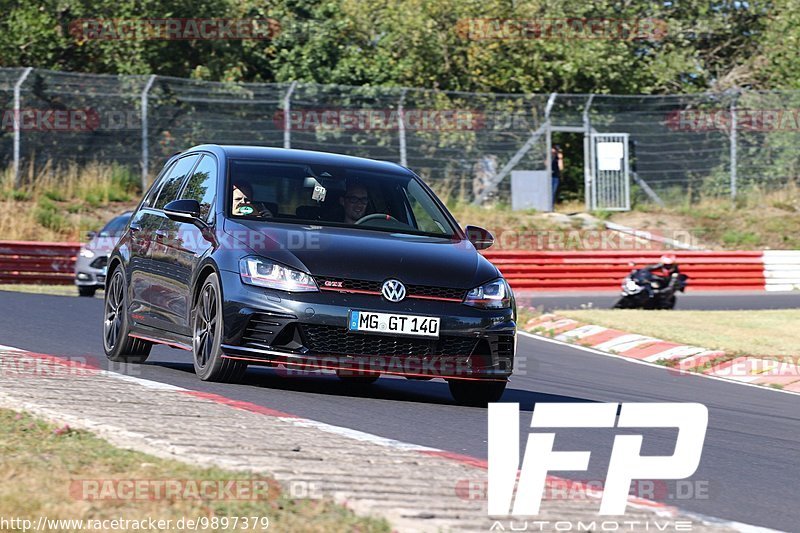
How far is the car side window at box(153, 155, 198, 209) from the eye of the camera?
10.3 metres

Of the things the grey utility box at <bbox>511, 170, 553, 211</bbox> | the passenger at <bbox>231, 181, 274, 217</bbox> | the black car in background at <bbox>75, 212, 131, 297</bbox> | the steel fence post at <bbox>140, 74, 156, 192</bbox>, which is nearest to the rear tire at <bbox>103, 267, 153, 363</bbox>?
the passenger at <bbox>231, 181, 274, 217</bbox>

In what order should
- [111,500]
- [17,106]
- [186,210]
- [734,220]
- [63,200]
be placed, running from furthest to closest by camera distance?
[734,220], [63,200], [17,106], [186,210], [111,500]

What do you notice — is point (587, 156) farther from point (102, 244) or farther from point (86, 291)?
point (86, 291)

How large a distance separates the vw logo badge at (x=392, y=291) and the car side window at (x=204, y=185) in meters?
1.53

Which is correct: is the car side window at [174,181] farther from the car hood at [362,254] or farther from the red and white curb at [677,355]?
the red and white curb at [677,355]

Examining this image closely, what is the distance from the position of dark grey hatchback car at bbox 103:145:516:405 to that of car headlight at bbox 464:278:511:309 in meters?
0.01

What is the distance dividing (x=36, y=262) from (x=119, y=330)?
48.7ft

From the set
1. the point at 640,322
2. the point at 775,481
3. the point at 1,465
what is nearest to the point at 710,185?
the point at 640,322

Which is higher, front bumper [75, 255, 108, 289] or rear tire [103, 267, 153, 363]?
rear tire [103, 267, 153, 363]

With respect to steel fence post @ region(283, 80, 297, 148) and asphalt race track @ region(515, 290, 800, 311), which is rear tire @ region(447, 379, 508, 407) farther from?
steel fence post @ region(283, 80, 297, 148)

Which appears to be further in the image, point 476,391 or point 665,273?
point 665,273

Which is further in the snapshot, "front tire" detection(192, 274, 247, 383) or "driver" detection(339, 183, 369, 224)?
"driver" detection(339, 183, 369, 224)

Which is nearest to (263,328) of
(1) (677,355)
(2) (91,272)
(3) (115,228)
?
(1) (677,355)

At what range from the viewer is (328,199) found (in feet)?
30.7
